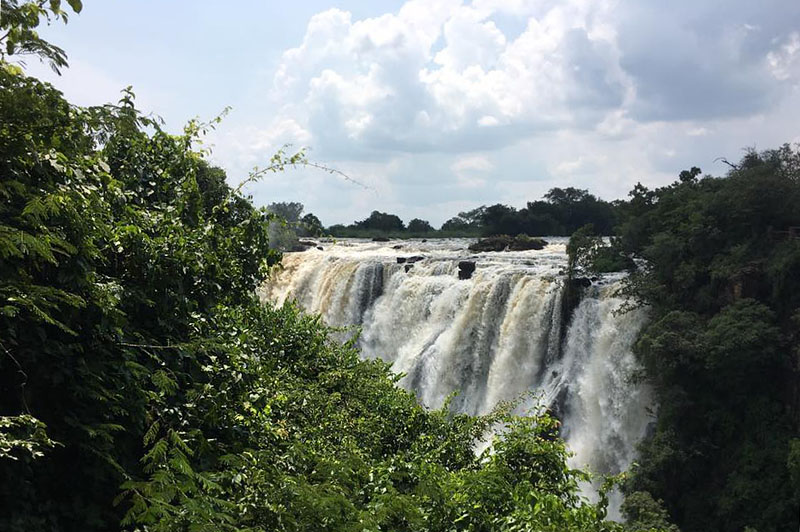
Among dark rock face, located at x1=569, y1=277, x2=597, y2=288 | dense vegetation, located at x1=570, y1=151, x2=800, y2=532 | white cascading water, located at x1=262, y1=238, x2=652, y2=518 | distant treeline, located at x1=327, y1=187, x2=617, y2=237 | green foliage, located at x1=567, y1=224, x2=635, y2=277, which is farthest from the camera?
distant treeline, located at x1=327, y1=187, x2=617, y2=237

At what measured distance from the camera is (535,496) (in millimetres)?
4227

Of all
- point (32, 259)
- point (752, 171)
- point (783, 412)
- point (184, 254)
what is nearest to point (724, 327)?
point (783, 412)

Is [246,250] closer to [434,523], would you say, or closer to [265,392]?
[265,392]

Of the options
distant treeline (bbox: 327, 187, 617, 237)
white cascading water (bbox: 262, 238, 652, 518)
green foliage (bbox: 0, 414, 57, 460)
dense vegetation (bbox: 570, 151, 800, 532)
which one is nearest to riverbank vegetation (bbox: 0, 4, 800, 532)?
green foliage (bbox: 0, 414, 57, 460)

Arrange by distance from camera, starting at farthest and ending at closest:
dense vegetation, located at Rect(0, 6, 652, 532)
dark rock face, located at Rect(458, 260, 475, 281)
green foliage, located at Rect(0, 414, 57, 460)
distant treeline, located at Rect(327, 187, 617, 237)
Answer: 1. distant treeline, located at Rect(327, 187, 617, 237)
2. dark rock face, located at Rect(458, 260, 475, 281)
3. dense vegetation, located at Rect(0, 6, 652, 532)
4. green foliage, located at Rect(0, 414, 57, 460)

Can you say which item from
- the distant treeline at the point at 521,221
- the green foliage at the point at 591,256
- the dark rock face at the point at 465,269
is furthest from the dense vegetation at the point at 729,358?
the distant treeline at the point at 521,221

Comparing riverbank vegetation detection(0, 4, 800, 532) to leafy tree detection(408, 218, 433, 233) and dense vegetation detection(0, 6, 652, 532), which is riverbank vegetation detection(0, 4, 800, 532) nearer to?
dense vegetation detection(0, 6, 652, 532)

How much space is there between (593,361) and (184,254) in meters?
13.5

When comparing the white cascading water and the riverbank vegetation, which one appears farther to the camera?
the white cascading water

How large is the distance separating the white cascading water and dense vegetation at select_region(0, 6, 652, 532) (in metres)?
10.7

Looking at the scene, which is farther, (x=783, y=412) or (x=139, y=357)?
(x=783, y=412)

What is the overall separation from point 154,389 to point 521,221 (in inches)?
1721

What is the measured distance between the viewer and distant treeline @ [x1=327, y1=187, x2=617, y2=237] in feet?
154

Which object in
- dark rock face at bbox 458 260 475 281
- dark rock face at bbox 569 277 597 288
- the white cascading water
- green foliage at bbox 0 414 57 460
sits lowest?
the white cascading water
